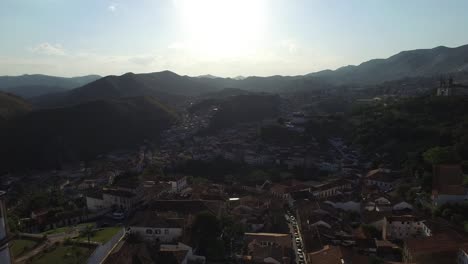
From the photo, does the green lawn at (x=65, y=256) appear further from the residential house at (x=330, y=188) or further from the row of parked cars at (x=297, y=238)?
the residential house at (x=330, y=188)

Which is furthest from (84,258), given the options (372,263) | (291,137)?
(291,137)

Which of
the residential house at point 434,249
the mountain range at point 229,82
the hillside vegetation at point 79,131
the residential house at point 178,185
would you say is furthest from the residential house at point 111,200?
the mountain range at point 229,82

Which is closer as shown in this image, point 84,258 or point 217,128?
point 84,258

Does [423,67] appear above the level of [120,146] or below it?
above

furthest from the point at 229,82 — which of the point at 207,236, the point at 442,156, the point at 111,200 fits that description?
the point at 207,236

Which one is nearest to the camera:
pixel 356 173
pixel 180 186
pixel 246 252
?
pixel 246 252

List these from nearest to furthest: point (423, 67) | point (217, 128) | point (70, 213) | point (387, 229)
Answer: point (387, 229) → point (70, 213) → point (217, 128) → point (423, 67)

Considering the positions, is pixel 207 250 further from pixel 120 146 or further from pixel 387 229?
pixel 120 146
